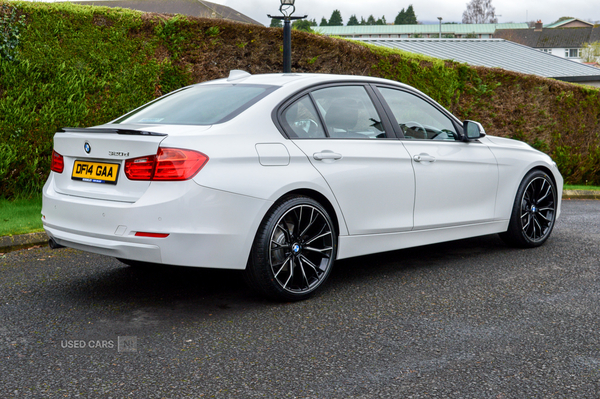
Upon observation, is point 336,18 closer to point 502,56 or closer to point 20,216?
point 502,56

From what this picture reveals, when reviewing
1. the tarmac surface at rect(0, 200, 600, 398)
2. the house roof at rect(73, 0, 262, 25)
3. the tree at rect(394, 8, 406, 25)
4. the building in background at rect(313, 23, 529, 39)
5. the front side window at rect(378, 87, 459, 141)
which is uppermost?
the tree at rect(394, 8, 406, 25)

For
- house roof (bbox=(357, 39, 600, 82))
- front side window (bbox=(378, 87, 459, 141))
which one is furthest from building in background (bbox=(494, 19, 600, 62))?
front side window (bbox=(378, 87, 459, 141))

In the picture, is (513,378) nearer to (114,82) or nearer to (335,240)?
(335,240)

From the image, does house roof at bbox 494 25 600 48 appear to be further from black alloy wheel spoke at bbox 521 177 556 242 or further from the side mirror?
the side mirror

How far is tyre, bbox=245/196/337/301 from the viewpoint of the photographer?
4125 mm

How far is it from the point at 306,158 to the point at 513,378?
202 cm

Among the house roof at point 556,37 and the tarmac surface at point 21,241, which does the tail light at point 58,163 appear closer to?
the tarmac surface at point 21,241

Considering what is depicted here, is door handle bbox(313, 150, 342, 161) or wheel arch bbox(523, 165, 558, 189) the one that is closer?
door handle bbox(313, 150, 342, 161)

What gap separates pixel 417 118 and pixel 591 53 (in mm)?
91875

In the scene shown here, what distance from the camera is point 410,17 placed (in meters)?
156

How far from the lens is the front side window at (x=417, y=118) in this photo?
5.28 m

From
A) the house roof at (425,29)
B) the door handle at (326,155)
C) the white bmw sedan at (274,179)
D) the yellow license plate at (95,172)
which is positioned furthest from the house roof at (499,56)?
the house roof at (425,29)

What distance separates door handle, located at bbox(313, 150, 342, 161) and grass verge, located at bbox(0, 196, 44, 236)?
11.6ft

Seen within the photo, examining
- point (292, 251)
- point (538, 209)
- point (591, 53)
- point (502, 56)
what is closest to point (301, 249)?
point (292, 251)
